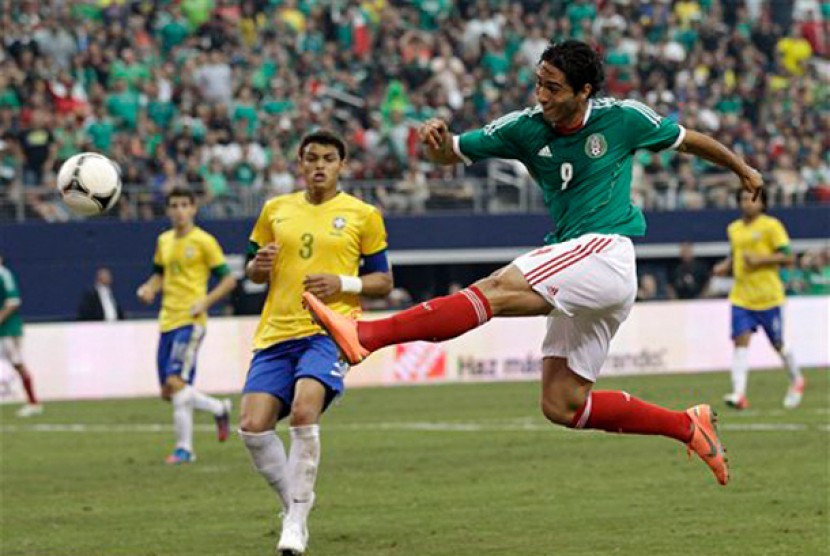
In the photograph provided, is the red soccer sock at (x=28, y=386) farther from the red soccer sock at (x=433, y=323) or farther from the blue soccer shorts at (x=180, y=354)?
the red soccer sock at (x=433, y=323)

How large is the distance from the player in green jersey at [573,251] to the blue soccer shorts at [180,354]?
26.1 feet

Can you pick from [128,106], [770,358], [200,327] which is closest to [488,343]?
[770,358]

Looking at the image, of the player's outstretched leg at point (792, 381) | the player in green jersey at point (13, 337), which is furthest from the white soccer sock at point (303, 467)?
the player in green jersey at point (13, 337)

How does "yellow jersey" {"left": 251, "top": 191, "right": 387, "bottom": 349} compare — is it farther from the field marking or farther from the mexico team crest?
the field marking

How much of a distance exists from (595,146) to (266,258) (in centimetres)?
229

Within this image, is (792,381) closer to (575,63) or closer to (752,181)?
(752,181)

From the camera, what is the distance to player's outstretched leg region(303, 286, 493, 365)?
8.92 metres

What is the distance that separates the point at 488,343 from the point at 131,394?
5.86 metres

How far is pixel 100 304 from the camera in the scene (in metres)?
28.0

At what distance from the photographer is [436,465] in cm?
1612

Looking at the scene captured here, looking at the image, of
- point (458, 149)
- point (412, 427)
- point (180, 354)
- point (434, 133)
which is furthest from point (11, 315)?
point (434, 133)

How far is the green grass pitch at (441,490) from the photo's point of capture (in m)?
11.2

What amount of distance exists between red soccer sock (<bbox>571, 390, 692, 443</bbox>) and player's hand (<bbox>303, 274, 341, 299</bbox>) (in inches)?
63.5

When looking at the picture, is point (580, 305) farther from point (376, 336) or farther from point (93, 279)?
point (93, 279)
